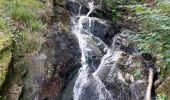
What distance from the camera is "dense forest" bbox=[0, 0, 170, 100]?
691cm

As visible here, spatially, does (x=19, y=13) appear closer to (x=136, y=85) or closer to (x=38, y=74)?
(x=38, y=74)

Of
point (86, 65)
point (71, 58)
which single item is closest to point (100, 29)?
point (86, 65)

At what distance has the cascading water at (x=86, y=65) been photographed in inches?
322

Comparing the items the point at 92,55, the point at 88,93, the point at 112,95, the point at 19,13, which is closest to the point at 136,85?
the point at 112,95

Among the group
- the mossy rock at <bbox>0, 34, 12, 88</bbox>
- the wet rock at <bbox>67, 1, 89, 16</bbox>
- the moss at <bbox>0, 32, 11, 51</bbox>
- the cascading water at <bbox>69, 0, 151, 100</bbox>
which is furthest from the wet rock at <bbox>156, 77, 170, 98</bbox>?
the wet rock at <bbox>67, 1, 89, 16</bbox>

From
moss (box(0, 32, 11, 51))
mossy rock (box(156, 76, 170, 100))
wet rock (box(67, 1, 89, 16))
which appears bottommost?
mossy rock (box(156, 76, 170, 100))

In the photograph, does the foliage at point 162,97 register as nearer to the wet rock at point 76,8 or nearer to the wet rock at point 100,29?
the wet rock at point 100,29

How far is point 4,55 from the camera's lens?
22.6 feet

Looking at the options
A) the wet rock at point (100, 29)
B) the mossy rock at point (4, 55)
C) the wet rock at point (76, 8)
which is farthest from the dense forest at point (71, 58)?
the wet rock at point (76, 8)

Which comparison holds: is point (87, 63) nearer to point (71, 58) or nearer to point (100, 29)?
point (71, 58)

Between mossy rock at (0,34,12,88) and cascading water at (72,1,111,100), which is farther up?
mossy rock at (0,34,12,88)

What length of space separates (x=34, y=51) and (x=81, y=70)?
5.37ft

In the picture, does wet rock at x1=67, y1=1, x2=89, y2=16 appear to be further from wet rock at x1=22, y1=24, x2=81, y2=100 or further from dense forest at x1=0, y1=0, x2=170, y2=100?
wet rock at x1=22, y1=24, x2=81, y2=100

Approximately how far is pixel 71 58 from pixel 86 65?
568 mm
